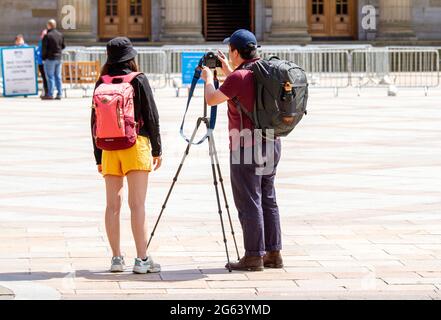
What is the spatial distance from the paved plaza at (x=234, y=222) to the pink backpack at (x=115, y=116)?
39.4 inches

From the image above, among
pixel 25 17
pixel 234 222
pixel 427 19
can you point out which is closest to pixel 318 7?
pixel 427 19

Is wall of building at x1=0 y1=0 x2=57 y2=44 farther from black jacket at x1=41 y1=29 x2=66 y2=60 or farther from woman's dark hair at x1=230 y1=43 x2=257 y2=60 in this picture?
woman's dark hair at x1=230 y1=43 x2=257 y2=60

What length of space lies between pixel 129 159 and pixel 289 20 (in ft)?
106

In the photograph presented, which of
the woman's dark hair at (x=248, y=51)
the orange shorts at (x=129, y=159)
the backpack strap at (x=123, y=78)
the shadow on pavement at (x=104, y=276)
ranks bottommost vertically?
the shadow on pavement at (x=104, y=276)

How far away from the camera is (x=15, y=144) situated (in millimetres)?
19328

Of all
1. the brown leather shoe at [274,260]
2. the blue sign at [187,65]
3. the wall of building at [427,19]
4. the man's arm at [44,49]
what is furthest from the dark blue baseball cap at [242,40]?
the wall of building at [427,19]

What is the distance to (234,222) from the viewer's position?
40.4ft

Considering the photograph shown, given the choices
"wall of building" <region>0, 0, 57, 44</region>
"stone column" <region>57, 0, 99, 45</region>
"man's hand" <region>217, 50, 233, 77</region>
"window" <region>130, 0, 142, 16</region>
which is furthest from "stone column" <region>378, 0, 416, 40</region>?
"man's hand" <region>217, 50, 233, 77</region>

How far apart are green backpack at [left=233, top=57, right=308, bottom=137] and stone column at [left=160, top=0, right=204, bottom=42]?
103ft

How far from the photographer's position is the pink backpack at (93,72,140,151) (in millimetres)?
9578

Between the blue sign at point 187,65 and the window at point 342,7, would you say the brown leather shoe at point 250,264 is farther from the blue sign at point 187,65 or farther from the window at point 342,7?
the window at point 342,7

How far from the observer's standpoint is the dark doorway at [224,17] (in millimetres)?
43594
